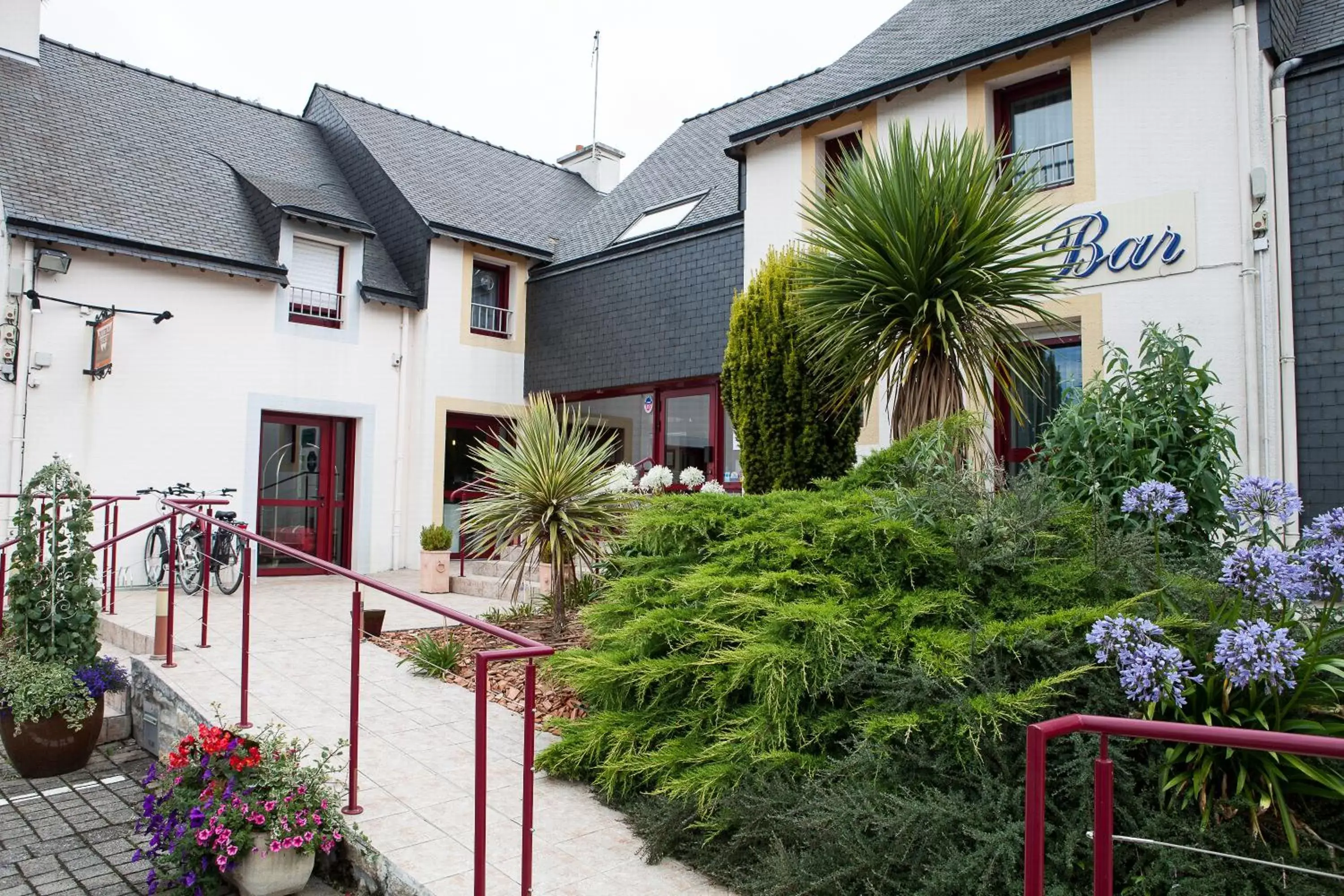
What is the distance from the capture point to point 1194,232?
22.5ft

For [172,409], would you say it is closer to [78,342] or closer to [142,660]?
[78,342]

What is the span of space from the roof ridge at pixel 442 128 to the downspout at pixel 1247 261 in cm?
1184

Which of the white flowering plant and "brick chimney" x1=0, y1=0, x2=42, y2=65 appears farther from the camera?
"brick chimney" x1=0, y1=0, x2=42, y2=65

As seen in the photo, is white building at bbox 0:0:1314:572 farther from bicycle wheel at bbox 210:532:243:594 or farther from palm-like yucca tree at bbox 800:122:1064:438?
palm-like yucca tree at bbox 800:122:1064:438

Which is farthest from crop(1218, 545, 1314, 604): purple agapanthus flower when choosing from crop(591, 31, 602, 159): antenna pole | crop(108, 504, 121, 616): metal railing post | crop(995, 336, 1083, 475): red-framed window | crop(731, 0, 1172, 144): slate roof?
crop(591, 31, 602, 159): antenna pole

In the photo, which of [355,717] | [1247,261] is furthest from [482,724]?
[1247,261]

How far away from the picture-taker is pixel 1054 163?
26.2 feet

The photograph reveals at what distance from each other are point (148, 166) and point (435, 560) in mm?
6368

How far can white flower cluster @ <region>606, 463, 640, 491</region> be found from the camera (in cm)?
644

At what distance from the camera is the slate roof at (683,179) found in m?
11.5

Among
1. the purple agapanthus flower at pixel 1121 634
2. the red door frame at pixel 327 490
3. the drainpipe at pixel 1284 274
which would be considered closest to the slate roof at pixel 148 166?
the red door frame at pixel 327 490

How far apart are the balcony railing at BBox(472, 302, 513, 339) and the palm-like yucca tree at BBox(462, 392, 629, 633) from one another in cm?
646

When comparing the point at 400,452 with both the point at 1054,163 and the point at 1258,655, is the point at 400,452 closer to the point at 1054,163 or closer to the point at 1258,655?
the point at 1054,163

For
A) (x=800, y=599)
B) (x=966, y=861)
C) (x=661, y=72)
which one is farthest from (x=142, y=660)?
(x=661, y=72)
